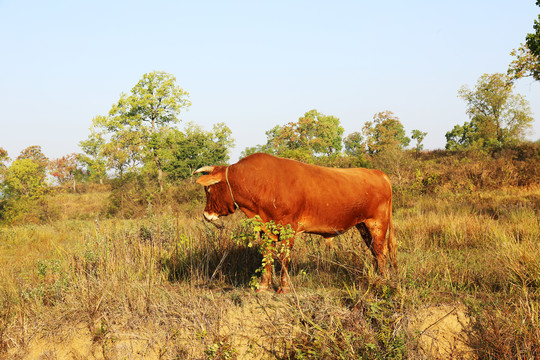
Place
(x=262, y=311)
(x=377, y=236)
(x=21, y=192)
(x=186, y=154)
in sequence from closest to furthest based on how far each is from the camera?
(x=262, y=311) < (x=377, y=236) < (x=21, y=192) < (x=186, y=154)

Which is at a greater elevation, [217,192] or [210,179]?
[210,179]

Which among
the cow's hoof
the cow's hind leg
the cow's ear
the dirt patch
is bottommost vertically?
the dirt patch

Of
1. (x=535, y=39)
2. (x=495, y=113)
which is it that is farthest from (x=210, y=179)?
(x=495, y=113)

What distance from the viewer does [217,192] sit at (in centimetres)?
520

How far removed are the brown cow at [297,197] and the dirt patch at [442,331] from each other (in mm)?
807

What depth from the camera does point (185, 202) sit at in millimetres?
21156

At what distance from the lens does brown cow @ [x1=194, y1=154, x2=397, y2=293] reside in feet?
16.3

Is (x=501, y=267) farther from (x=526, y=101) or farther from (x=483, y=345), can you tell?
(x=526, y=101)

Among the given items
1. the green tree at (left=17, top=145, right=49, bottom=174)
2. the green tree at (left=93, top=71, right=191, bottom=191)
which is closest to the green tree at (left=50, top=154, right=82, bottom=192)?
the green tree at (left=17, top=145, right=49, bottom=174)

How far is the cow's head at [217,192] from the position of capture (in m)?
5.11

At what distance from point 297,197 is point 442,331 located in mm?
2368

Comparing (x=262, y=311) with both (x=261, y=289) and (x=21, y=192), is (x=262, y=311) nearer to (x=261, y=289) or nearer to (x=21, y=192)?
(x=261, y=289)

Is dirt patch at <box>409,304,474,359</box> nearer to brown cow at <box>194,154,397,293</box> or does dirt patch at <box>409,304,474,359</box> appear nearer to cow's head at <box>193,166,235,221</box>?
brown cow at <box>194,154,397,293</box>

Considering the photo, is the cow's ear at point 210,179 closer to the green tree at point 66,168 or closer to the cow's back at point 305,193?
the cow's back at point 305,193
